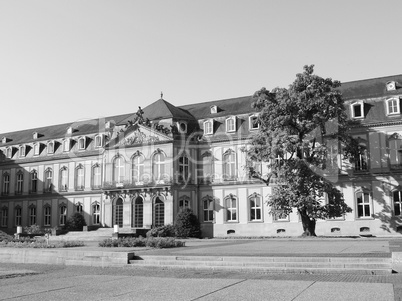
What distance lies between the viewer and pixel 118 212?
50344mm

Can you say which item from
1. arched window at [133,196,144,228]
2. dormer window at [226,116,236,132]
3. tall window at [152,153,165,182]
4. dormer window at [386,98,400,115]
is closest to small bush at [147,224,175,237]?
arched window at [133,196,144,228]

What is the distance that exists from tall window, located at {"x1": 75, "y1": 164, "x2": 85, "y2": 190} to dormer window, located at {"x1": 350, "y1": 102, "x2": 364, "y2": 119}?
31.4 meters

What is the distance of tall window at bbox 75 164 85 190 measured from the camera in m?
56.9

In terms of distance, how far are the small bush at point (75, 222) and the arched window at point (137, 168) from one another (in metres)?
8.49

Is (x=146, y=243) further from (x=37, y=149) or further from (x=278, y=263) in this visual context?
(x=37, y=149)

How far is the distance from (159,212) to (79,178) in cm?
1442

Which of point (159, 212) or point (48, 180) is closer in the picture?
point (159, 212)

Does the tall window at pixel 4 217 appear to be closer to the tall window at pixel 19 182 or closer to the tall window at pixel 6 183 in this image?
the tall window at pixel 6 183

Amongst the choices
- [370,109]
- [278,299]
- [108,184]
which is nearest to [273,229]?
[370,109]

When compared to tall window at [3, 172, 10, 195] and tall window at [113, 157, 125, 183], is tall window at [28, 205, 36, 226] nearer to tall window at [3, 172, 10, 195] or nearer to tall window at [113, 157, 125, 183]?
tall window at [3, 172, 10, 195]

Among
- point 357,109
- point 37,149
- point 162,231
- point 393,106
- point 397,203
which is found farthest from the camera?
point 37,149

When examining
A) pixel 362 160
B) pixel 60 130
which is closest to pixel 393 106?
pixel 362 160

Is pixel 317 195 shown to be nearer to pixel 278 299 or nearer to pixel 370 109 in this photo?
pixel 370 109

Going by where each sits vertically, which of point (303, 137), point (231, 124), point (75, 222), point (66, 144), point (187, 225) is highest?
point (231, 124)
